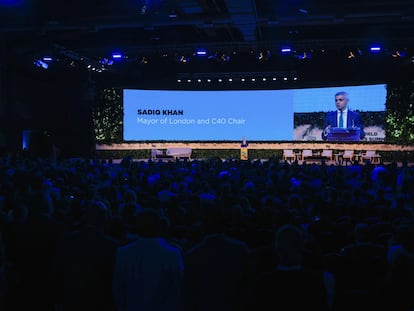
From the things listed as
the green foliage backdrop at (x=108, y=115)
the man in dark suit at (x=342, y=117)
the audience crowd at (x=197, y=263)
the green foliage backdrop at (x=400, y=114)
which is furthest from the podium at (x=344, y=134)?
the audience crowd at (x=197, y=263)

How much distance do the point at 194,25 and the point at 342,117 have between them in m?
11.9

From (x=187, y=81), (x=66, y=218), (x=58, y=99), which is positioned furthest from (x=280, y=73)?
(x=66, y=218)

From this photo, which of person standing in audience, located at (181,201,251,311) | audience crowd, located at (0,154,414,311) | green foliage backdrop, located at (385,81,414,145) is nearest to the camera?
audience crowd, located at (0,154,414,311)

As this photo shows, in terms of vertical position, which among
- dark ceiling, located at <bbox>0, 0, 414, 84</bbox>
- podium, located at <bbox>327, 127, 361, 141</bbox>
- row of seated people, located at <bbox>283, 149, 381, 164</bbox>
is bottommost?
row of seated people, located at <bbox>283, 149, 381, 164</bbox>

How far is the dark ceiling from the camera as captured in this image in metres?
14.5

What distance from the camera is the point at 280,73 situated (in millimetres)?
25422

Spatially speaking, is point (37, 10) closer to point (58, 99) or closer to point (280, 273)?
point (58, 99)

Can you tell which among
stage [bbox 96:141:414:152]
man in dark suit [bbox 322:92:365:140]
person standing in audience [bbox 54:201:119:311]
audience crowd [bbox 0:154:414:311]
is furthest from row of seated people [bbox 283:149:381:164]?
person standing in audience [bbox 54:201:119:311]

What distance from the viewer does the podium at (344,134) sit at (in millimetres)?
25344

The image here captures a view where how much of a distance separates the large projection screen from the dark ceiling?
679 cm

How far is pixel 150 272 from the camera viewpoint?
322 cm

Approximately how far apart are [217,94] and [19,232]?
79.3 feet

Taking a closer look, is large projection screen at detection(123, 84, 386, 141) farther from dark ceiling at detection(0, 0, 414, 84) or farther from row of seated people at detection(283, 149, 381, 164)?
dark ceiling at detection(0, 0, 414, 84)

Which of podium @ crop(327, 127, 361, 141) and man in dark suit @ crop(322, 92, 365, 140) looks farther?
man in dark suit @ crop(322, 92, 365, 140)
